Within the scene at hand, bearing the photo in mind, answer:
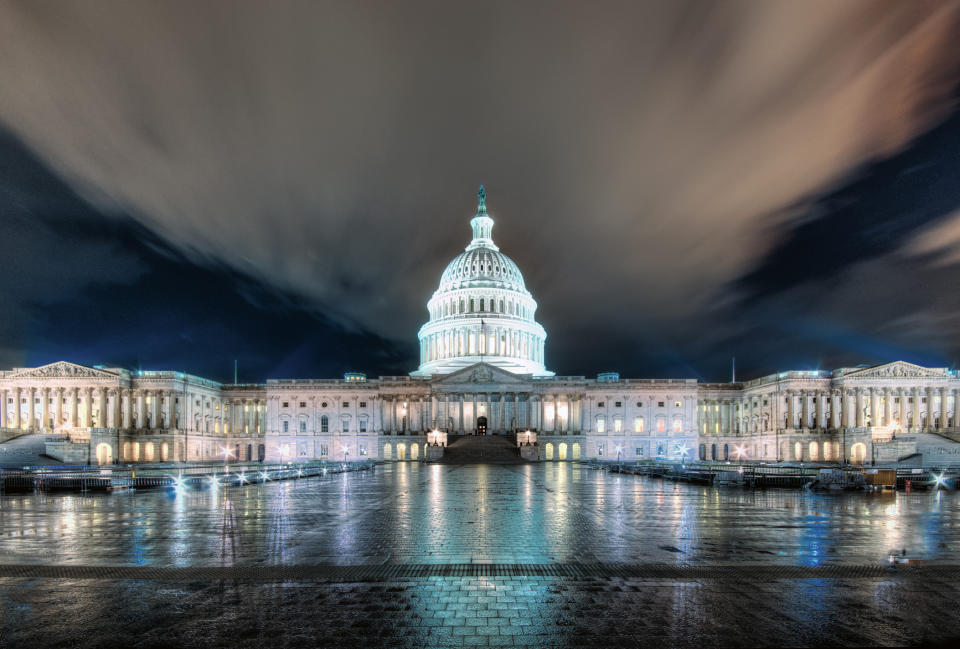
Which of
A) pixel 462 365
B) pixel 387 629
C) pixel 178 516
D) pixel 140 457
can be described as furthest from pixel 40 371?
pixel 387 629

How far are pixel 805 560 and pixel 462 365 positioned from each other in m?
119

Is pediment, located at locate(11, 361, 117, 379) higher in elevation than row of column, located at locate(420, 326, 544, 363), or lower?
lower

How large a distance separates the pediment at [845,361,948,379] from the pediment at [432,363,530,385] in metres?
55.3

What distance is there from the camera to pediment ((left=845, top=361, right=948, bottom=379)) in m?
106

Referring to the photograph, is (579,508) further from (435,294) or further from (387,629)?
(435,294)

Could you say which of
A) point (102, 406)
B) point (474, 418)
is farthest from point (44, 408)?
point (474, 418)

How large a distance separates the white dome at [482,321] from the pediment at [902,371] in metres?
57.7

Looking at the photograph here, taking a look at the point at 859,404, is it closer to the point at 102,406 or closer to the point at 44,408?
the point at 102,406

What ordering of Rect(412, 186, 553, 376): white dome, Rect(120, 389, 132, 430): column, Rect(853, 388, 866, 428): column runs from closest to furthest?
Rect(853, 388, 866, 428): column, Rect(120, 389, 132, 430): column, Rect(412, 186, 553, 376): white dome

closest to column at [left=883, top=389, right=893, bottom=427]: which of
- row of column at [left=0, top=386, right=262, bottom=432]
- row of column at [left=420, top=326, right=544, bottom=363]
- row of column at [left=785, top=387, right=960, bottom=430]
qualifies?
row of column at [left=785, top=387, right=960, bottom=430]

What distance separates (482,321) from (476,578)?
397ft

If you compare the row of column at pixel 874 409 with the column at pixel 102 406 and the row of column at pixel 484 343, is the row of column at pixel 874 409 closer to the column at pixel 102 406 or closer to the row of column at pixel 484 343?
the row of column at pixel 484 343

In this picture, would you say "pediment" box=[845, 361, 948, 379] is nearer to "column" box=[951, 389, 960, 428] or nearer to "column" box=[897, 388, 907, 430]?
"column" box=[897, 388, 907, 430]

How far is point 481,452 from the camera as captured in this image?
9506 centimetres
